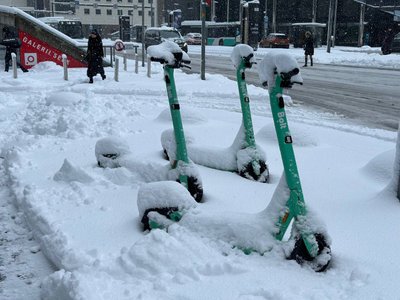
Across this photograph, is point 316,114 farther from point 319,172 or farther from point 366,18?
point 366,18

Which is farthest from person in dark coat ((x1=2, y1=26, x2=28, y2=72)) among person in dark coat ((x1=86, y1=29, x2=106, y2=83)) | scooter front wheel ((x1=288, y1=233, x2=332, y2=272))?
scooter front wheel ((x1=288, y1=233, x2=332, y2=272))

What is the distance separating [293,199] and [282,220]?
6.7 inches

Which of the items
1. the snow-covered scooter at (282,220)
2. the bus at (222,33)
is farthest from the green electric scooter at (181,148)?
the bus at (222,33)

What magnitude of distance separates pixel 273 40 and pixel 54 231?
141 ft

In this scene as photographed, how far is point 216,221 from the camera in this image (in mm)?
3691

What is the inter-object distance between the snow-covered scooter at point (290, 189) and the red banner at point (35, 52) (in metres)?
18.8

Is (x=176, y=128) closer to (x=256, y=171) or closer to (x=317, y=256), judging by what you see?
(x=256, y=171)

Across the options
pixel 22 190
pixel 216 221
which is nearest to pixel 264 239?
pixel 216 221

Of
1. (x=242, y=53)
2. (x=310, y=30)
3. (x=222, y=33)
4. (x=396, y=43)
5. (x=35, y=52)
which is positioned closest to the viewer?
(x=242, y=53)

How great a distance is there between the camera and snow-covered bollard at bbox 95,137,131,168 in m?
5.84

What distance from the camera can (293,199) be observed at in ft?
10.9

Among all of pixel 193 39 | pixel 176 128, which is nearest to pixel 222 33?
pixel 193 39

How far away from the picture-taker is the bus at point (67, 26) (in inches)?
1511

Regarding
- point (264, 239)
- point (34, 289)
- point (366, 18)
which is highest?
point (366, 18)
